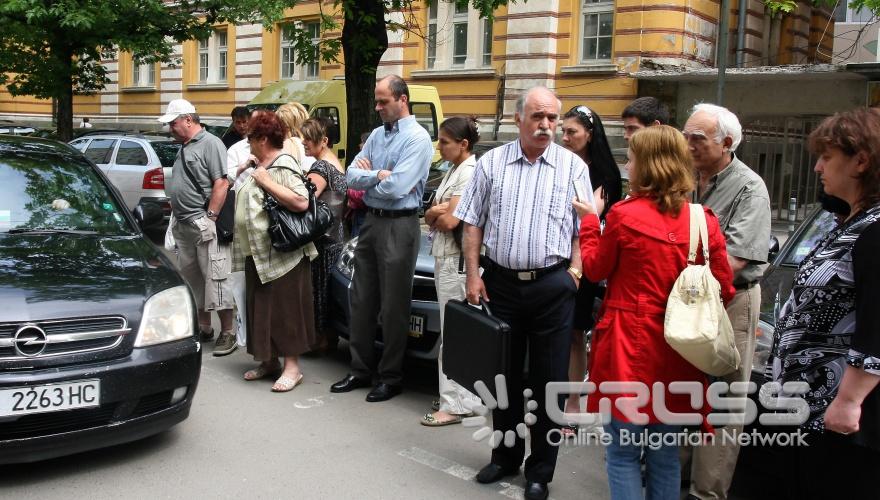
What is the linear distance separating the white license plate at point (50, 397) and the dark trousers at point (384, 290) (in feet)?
6.44

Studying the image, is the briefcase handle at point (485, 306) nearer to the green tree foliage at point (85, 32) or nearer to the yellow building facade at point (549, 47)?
the green tree foliage at point (85, 32)

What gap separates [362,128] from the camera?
34.1ft

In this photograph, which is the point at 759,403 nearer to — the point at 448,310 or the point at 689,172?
the point at 689,172

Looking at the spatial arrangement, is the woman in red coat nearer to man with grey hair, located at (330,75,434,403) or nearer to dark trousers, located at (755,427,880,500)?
dark trousers, located at (755,427,880,500)

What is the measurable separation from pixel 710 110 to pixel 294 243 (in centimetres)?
278

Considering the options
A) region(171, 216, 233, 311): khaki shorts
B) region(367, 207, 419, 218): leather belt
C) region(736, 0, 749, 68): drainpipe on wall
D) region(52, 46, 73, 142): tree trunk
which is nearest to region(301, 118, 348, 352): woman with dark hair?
region(367, 207, 419, 218): leather belt

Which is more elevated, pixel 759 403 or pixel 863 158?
pixel 863 158

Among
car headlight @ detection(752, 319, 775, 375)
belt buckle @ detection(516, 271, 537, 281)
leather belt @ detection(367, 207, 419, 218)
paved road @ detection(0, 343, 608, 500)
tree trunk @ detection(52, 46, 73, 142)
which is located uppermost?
tree trunk @ detection(52, 46, 73, 142)

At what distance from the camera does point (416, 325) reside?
5.48 m

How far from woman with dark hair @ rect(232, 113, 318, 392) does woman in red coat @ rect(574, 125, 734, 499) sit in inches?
109

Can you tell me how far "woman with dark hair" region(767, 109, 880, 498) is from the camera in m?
2.35

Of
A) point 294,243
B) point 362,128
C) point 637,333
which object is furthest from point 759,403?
point 362,128

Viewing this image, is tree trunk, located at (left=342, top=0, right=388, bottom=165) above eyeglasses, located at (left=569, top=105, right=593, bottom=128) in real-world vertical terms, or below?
above

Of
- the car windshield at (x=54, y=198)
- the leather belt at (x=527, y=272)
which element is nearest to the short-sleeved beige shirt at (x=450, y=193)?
the leather belt at (x=527, y=272)
